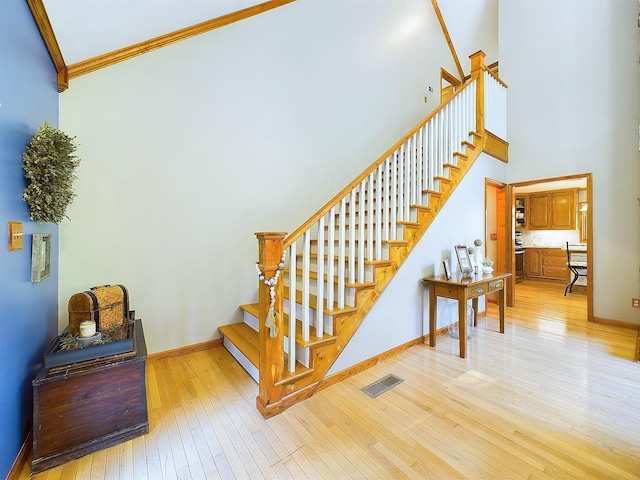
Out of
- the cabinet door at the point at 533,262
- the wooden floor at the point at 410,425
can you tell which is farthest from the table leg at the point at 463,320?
the cabinet door at the point at 533,262

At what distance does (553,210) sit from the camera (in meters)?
7.14

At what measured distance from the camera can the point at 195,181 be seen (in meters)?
2.84

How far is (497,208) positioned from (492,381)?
11.0 feet

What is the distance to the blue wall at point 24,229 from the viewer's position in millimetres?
1358

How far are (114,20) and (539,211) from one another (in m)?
9.13

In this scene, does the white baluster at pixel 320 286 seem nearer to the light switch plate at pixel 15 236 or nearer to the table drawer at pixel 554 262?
the light switch plate at pixel 15 236

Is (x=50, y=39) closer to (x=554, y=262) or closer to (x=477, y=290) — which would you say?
(x=477, y=290)

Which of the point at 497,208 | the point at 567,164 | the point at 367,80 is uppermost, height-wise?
the point at 367,80

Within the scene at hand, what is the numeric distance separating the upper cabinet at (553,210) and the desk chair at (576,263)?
996 millimetres

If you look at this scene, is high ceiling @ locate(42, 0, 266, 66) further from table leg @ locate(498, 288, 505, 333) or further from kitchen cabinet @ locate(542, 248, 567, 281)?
kitchen cabinet @ locate(542, 248, 567, 281)

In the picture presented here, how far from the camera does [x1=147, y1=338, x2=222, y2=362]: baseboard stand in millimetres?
2679

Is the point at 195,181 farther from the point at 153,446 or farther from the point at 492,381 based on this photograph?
the point at 492,381

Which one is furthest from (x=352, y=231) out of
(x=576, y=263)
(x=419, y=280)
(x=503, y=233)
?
(x=576, y=263)

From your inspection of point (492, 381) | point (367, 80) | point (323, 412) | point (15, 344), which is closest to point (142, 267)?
point (15, 344)
